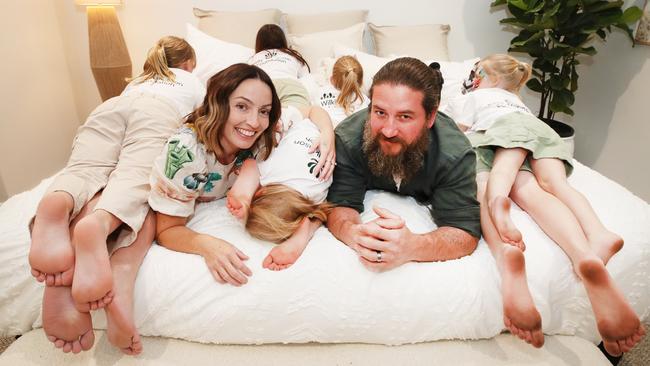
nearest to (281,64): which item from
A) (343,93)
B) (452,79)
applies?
(343,93)

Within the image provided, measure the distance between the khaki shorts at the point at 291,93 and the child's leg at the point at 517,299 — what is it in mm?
1168

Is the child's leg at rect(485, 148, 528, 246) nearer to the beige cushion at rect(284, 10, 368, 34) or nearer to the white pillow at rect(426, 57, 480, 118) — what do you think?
the white pillow at rect(426, 57, 480, 118)

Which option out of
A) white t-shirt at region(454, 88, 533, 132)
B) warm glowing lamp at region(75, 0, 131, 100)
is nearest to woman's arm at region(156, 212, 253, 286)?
white t-shirt at region(454, 88, 533, 132)

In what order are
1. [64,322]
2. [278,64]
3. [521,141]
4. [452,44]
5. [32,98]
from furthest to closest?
1. [452,44]
2. [32,98]
3. [278,64]
4. [521,141]
5. [64,322]

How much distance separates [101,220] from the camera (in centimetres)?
107

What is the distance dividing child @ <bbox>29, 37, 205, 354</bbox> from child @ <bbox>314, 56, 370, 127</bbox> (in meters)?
0.78

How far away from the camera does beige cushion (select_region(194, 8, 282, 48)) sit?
2.70m

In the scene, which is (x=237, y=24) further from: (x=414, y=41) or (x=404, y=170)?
(x=404, y=170)

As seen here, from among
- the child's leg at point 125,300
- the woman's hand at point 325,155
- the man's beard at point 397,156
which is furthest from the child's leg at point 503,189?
the child's leg at point 125,300

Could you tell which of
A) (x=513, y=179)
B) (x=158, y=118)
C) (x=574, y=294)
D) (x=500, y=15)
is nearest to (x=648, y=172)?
(x=500, y=15)

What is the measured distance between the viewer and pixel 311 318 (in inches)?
42.7

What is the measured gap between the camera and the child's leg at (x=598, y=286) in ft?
3.25

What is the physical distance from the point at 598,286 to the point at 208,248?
102cm

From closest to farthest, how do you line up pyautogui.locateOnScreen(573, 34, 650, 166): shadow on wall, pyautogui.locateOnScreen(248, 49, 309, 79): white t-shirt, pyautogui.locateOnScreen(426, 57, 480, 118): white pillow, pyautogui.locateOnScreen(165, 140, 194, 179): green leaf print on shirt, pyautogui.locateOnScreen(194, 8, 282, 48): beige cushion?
pyautogui.locateOnScreen(165, 140, 194, 179): green leaf print on shirt, pyautogui.locateOnScreen(248, 49, 309, 79): white t-shirt, pyautogui.locateOnScreen(426, 57, 480, 118): white pillow, pyautogui.locateOnScreen(573, 34, 650, 166): shadow on wall, pyautogui.locateOnScreen(194, 8, 282, 48): beige cushion
